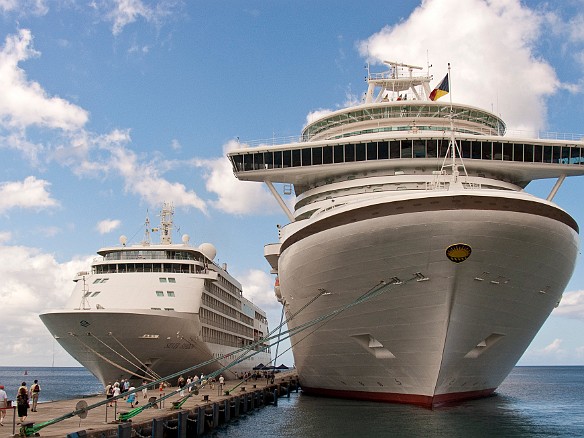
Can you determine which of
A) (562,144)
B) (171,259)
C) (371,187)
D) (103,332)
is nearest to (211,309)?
(171,259)

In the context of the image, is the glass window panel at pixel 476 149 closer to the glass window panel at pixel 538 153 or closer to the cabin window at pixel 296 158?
the glass window panel at pixel 538 153

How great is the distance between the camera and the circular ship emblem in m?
21.3

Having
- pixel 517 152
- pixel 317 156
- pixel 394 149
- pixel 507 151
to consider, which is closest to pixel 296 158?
pixel 317 156

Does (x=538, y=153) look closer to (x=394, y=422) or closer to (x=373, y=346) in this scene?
(x=373, y=346)

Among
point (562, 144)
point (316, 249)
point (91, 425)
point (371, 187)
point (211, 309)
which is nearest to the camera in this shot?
point (91, 425)

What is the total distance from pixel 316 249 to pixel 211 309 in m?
24.9

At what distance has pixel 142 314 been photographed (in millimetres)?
38125

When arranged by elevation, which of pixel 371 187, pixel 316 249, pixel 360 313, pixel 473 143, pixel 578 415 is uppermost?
pixel 473 143

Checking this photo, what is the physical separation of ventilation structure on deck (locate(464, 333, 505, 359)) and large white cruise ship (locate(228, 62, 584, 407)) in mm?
43

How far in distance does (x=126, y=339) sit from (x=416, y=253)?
2170 cm

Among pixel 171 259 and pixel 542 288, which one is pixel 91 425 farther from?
pixel 171 259

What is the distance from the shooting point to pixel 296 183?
106 feet

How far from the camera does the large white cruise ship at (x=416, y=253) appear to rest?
21.5 meters

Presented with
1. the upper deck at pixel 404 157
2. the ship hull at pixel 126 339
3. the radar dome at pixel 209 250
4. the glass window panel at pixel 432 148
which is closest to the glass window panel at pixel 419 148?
the upper deck at pixel 404 157
